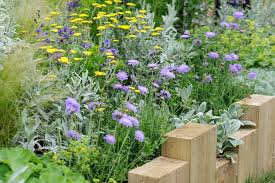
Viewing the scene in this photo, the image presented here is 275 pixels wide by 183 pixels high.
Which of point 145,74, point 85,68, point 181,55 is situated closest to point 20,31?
point 85,68

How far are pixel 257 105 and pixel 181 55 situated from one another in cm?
85

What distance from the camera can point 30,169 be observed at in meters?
3.20

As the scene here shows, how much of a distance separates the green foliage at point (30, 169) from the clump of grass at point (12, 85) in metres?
0.60

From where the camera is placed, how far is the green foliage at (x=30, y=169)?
304 cm

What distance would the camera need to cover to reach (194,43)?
5.98 meters

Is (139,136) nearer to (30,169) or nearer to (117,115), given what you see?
(117,115)

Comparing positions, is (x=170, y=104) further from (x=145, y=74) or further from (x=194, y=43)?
(x=194, y=43)

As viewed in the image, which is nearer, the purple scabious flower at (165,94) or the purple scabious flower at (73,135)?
the purple scabious flower at (73,135)

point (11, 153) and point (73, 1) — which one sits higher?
point (73, 1)

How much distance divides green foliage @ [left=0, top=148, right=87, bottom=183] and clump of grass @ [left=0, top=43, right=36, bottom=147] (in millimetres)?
596

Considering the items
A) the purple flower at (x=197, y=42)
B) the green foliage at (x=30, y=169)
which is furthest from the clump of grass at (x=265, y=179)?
the green foliage at (x=30, y=169)

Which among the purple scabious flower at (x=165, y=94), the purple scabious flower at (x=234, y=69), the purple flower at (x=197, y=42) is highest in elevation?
the purple flower at (x=197, y=42)

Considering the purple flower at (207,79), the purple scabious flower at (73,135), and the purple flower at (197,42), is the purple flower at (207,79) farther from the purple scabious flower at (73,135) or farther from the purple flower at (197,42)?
the purple scabious flower at (73,135)

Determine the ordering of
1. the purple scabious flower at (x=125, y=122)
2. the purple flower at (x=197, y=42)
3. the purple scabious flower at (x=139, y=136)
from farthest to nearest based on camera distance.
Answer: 1. the purple flower at (x=197, y=42)
2. the purple scabious flower at (x=139, y=136)
3. the purple scabious flower at (x=125, y=122)
